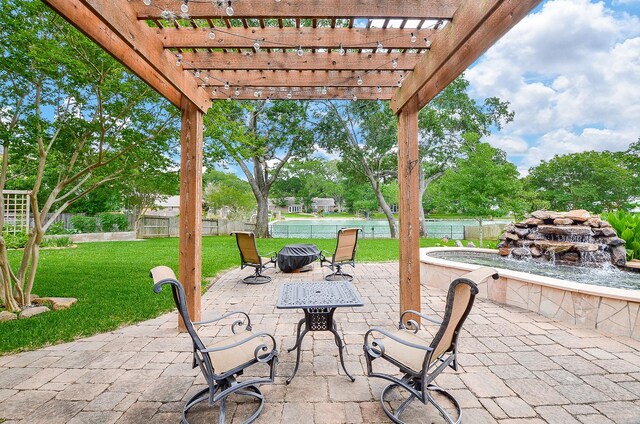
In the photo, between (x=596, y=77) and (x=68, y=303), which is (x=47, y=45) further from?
(x=596, y=77)

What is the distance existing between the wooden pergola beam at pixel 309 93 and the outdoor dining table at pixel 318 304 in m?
2.39

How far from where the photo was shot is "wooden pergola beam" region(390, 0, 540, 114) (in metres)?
1.81

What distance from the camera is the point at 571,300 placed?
140 inches

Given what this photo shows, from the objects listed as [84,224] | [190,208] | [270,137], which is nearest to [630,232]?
[190,208]

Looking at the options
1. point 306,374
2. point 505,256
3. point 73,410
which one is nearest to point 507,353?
point 306,374

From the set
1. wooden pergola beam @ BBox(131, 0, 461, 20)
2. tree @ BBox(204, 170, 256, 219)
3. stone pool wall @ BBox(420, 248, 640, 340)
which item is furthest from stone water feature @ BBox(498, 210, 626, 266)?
tree @ BBox(204, 170, 256, 219)

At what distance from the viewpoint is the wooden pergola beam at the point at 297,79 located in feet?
11.2

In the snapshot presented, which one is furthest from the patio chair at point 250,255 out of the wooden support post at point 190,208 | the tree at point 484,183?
the tree at point 484,183

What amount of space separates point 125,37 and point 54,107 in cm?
338

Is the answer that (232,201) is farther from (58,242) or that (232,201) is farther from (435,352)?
(435,352)

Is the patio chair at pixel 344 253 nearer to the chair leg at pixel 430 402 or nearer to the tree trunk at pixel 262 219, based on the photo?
the chair leg at pixel 430 402

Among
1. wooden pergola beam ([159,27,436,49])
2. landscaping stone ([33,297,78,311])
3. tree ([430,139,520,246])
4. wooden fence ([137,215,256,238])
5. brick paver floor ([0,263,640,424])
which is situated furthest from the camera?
wooden fence ([137,215,256,238])

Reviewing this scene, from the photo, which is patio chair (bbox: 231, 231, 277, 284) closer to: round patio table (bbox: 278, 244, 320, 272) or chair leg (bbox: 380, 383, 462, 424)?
round patio table (bbox: 278, 244, 320, 272)

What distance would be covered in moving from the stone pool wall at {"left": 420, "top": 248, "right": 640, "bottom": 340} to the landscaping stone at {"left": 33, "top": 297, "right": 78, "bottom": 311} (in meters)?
5.98
